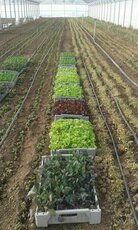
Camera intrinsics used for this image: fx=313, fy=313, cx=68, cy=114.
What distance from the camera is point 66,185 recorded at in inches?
213

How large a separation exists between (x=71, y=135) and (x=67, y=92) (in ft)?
10.4

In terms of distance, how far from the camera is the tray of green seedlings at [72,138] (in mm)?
6738

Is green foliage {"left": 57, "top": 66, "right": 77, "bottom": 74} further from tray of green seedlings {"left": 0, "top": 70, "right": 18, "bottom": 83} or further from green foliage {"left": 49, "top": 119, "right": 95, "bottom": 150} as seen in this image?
green foliage {"left": 49, "top": 119, "right": 95, "bottom": 150}

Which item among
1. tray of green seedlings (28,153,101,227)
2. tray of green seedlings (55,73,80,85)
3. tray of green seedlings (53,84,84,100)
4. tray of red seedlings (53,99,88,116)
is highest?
tray of green seedlings (55,73,80,85)

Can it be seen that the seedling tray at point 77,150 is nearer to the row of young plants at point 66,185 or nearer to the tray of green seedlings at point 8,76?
the row of young plants at point 66,185

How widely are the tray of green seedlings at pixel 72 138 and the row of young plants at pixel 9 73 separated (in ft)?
13.4

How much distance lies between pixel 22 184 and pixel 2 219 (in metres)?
0.95

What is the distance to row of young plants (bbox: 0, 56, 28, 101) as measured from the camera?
460 inches

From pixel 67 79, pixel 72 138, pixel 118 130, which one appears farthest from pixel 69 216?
pixel 67 79

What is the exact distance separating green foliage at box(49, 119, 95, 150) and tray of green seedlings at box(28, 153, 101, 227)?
0.91 m

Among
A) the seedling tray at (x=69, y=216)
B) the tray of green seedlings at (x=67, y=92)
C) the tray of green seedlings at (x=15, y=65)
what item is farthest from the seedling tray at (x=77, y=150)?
the tray of green seedlings at (x=15, y=65)

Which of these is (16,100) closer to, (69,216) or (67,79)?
(67,79)

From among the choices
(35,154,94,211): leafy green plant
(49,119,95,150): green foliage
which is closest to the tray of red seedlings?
(49,119,95,150): green foliage

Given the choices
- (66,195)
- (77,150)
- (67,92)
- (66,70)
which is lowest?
(66,195)
